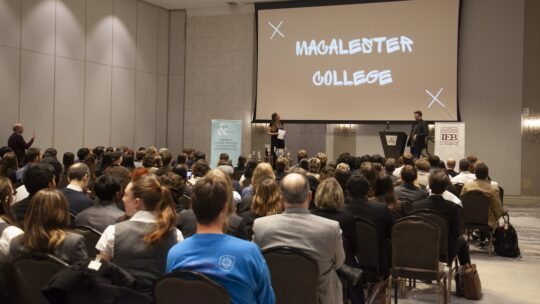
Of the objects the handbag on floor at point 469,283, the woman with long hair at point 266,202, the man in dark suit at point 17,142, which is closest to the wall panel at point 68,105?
the man in dark suit at point 17,142

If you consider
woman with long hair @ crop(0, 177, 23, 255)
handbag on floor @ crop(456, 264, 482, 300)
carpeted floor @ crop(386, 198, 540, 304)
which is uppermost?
woman with long hair @ crop(0, 177, 23, 255)

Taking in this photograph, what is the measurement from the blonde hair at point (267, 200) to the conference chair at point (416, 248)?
1.14m

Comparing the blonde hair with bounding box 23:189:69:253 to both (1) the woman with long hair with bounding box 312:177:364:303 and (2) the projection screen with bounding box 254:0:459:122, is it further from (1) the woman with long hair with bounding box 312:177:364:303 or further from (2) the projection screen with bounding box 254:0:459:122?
(2) the projection screen with bounding box 254:0:459:122

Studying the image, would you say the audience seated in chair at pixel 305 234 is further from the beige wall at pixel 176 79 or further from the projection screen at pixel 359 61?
the beige wall at pixel 176 79

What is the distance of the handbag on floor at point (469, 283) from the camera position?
16.7 feet

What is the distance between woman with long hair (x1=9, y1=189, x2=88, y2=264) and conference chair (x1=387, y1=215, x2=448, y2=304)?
2632 millimetres

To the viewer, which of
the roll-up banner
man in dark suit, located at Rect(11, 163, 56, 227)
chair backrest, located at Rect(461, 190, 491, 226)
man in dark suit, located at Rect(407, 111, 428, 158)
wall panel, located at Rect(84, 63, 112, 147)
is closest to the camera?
man in dark suit, located at Rect(11, 163, 56, 227)

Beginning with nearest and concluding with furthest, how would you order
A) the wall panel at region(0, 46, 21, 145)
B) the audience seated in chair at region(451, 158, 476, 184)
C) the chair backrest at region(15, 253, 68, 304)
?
the chair backrest at region(15, 253, 68, 304) → the audience seated in chair at region(451, 158, 476, 184) → the wall panel at region(0, 46, 21, 145)

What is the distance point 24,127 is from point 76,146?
1.64 metres

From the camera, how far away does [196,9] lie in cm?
1655

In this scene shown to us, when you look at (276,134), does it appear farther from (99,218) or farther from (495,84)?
(99,218)

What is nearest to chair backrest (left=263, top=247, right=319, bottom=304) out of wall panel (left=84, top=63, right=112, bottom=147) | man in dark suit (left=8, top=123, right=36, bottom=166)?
man in dark suit (left=8, top=123, right=36, bottom=166)

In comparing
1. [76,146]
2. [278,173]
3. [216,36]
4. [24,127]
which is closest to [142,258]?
[278,173]

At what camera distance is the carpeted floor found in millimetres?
5152
